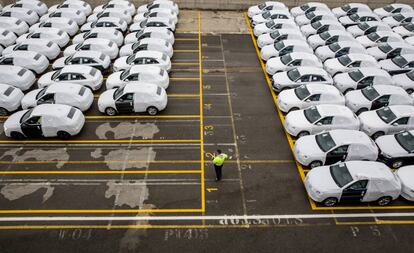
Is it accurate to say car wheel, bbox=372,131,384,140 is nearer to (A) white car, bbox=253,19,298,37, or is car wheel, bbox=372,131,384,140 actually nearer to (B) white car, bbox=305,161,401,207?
(B) white car, bbox=305,161,401,207

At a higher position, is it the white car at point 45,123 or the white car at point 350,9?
the white car at point 350,9

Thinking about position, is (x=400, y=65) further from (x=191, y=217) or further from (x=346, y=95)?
(x=191, y=217)

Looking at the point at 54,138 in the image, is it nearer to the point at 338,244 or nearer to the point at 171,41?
the point at 171,41

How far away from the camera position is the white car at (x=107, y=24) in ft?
89.0

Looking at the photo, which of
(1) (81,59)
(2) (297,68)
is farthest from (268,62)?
(1) (81,59)

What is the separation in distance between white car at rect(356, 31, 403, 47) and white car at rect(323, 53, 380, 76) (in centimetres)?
379

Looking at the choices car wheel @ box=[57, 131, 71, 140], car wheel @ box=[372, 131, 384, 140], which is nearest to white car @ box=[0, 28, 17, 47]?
car wheel @ box=[57, 131, 71, 140]

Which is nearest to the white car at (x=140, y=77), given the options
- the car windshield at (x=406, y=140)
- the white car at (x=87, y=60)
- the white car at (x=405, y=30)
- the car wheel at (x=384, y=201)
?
the white car at (x=87, y=60)

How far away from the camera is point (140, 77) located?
66.4 ft

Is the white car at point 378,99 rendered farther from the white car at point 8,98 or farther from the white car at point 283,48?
the white car at point 8,98

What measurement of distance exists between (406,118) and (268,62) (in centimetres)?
916

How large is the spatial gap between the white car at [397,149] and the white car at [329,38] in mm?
11177

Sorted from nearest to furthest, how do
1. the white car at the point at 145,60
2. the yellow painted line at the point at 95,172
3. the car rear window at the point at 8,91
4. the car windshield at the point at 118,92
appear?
the yellow painted line at the point at 95,172
the car windshield at the point at 118,92
the car rear window at the point at 8,91
the white car at the point at 145,60

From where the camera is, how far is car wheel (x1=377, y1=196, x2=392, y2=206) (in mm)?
13923
